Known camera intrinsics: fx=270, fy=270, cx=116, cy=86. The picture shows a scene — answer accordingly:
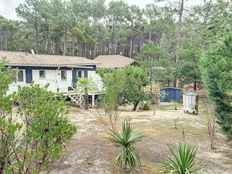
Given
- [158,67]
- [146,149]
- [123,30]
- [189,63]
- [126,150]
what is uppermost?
[123,30]

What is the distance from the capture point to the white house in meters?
22.0

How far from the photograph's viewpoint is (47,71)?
23.8 m

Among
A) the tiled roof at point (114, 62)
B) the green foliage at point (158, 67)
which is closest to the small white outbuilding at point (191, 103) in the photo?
the green foliage at point (158, 67)

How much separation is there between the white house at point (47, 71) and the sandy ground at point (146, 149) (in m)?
8.27

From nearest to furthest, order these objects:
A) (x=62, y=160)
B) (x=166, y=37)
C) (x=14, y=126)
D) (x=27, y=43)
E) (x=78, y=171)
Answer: (x=14, y=126), (x=78, y=171), (x=62, y=160), (x=27, y=43), (x=166, y=37)

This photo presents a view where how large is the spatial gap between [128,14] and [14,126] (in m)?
59.0

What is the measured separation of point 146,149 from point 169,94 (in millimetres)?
17127

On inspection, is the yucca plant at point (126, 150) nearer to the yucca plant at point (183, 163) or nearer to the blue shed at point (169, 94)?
the yucca plant at point (183, 163)

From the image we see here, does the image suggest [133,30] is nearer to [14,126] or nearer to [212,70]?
[212,70]

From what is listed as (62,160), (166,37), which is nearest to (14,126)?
(62,160)

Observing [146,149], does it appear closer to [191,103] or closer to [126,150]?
[126,150]

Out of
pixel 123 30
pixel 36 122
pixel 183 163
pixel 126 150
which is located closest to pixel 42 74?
pixel 126 150

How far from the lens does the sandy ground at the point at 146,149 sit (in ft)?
28.6

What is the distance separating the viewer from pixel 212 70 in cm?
1193
